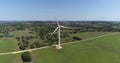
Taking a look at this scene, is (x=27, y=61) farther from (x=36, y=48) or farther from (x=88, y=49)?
(x=88, y=49)

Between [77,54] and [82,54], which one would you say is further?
[82,54]

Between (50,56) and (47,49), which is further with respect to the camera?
(47,49)

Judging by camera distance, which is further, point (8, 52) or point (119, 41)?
point (119, 41)

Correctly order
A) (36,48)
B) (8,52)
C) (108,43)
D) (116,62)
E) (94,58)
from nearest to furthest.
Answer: (116,62)
(94,58)
(8,52)
(36,48)
(108,43)

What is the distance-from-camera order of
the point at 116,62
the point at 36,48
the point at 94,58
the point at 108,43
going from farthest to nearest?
the point at 108,43
the point at 36,48
the point at 94,58
the point at 116,62

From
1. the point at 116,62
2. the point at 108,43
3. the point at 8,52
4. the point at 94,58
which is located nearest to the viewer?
the point at 116,62

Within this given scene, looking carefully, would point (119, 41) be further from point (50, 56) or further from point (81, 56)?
point (50, 56)

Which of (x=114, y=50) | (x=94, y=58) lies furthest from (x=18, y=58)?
(x=114, y=50)

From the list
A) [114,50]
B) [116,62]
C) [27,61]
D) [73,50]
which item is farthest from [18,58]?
[114,50]

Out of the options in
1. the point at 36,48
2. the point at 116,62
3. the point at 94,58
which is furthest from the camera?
the point at 36,48
